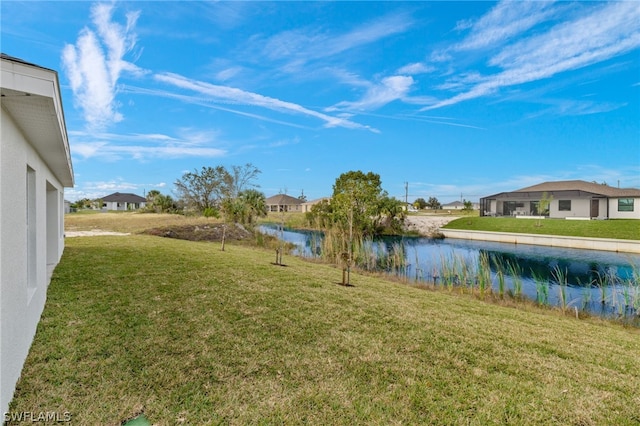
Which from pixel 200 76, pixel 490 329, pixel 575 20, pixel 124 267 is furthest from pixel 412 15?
pixel 124 267

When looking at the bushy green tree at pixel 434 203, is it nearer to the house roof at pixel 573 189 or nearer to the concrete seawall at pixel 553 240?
the house roof at pixel 573 189

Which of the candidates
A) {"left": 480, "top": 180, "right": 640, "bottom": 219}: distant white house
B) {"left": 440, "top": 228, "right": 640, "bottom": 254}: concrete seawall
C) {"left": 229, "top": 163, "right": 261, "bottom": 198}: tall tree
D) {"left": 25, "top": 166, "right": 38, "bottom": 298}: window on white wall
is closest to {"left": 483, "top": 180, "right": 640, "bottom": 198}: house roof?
{"left": 480, "top": 180, "right": 640, "bottom": 219}: distant white house

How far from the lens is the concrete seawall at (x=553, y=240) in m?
15.6

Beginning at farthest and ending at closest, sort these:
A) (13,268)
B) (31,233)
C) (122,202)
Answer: (122,202) < (31,233) < (13,268)

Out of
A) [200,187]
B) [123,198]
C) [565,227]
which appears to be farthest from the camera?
[123,198]

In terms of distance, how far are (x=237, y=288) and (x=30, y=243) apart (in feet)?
9.12

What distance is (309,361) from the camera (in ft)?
9.63

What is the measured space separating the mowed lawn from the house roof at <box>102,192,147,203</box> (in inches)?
1938

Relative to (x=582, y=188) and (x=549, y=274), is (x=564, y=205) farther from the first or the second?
(x=549, y=274)

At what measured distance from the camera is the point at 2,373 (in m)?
2.04

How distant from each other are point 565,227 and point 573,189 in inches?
312

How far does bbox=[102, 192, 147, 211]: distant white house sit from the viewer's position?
46.0 m

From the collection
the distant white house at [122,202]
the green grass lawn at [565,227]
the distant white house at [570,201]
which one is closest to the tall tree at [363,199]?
the green grass lawn at [565,227]

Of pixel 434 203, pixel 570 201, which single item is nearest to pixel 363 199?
pixel 570 201
